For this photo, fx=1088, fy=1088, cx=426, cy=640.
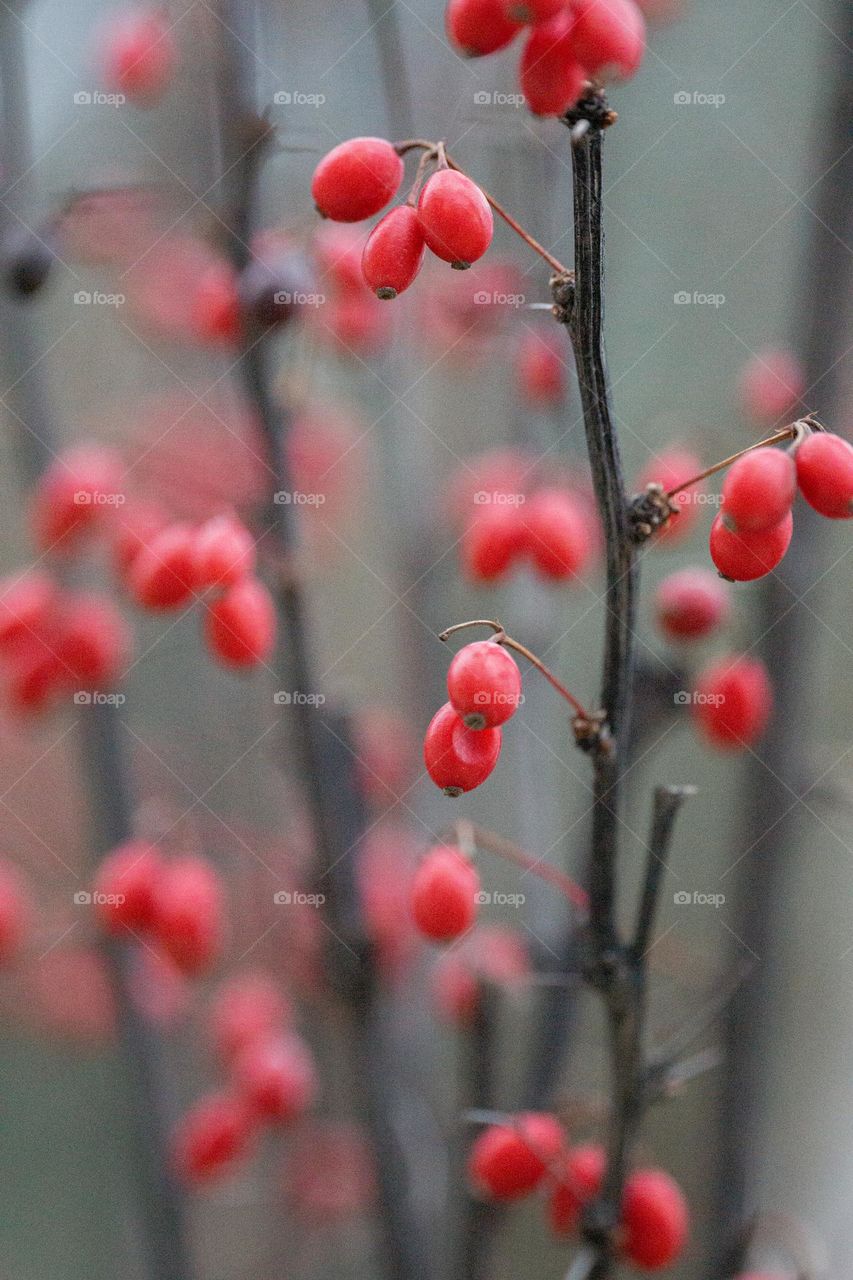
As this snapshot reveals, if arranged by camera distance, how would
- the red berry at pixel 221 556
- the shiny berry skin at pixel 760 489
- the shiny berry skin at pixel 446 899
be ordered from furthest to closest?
the red berry at pixel 221 556 → the shiny berry skin at pixel 446 899 → the shiny berry skin at pixel 760 489

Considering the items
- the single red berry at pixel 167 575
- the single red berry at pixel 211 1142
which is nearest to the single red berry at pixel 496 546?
the single red berry at pixel 167 575

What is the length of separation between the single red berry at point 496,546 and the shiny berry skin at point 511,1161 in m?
0.50

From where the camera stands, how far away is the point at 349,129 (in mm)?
1311

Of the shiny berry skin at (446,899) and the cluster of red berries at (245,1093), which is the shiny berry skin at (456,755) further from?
the cluster of red berries at (245,1093)

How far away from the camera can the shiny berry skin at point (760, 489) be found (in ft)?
1.88

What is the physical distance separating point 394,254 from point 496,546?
44 centimetres

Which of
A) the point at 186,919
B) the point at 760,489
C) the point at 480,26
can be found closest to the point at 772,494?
the point at 760,489

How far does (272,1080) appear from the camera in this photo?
1.19 metres

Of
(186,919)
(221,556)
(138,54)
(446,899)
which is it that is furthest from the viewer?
(138,54)

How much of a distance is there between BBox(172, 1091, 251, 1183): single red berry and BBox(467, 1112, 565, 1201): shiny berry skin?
0.36 m

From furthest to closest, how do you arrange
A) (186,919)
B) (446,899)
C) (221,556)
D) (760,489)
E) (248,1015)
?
1. (248,1015)
2. (186,919)
3. (221,556)
4. (446,899)
5. (760,489)

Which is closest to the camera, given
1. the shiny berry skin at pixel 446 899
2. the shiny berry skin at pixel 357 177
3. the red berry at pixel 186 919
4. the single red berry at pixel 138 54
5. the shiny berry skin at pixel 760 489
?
the shiny berry skin at pixel 760 489

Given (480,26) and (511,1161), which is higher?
(480,26)

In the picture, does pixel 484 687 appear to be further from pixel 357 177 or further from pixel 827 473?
pixel 357 177
